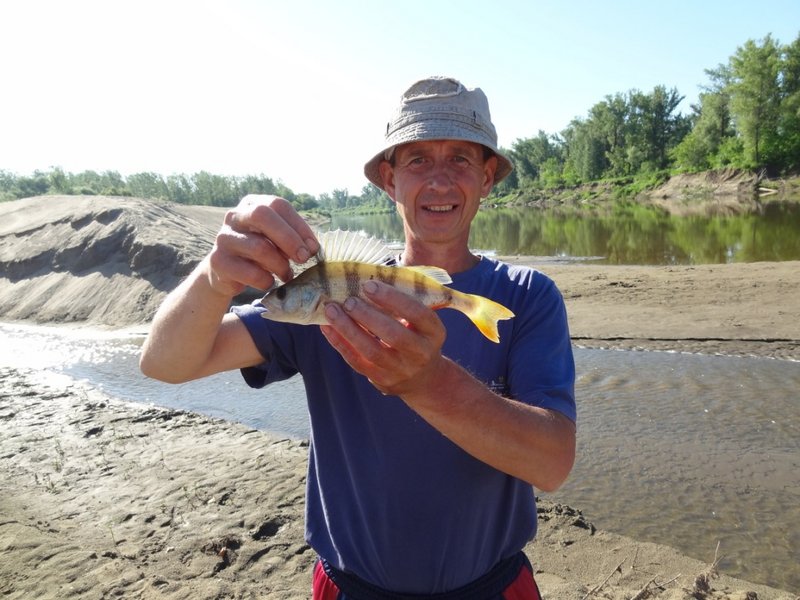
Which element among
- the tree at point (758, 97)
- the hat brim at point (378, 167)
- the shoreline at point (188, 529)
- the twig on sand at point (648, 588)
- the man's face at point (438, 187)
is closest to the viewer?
the man's face at point (438, 187)

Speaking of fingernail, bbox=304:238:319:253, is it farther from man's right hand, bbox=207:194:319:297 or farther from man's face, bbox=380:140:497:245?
man's face, bbox=380:140:497:245

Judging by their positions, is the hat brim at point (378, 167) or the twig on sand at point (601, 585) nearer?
the hat brim at point (378, 167)

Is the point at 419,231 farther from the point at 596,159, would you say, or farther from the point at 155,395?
the point at 596,159

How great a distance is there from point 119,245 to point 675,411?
14.5 metres

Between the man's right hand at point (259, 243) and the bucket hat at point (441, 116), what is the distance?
834mm

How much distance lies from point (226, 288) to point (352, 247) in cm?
65

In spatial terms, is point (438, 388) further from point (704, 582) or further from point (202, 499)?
point (202, 499)

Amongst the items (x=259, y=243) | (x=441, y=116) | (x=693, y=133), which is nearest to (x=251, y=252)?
(x=259, y=243)

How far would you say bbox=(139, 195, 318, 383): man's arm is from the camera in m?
1.99

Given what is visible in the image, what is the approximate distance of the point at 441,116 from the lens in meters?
2.61

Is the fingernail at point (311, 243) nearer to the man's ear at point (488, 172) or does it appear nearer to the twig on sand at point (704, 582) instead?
the man's ear at point (488, 172)

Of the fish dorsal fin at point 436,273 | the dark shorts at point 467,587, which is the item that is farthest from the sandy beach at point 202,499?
the fish dorsal fin at point 436,273

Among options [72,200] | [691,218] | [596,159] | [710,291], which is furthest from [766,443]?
[596,159]

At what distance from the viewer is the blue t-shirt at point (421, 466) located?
2.18m
